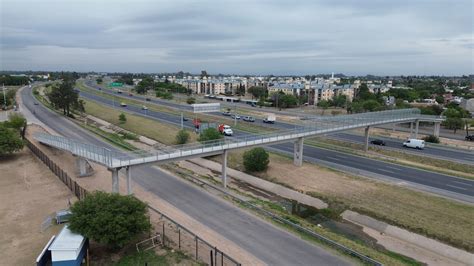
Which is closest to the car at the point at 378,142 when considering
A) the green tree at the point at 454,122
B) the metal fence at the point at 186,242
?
the green tree at the point at 454,122

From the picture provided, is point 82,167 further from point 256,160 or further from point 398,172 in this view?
point 398,172

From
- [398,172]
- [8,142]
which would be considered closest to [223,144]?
[398,172]

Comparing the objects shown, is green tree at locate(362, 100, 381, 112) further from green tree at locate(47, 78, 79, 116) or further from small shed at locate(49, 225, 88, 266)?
small shed at locate(49, 225, 88, 266)

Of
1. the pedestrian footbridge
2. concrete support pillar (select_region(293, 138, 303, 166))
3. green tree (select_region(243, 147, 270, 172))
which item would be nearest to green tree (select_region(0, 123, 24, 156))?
the pedestrian footbridge

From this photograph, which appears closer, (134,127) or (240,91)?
(134,127)

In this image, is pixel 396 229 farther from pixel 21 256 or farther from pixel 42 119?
pixel 42 119

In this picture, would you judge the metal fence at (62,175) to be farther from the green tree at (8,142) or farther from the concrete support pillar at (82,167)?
the green tree at (8,142)

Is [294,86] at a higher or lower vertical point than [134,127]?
higher

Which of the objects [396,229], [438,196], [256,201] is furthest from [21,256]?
[438,196]
